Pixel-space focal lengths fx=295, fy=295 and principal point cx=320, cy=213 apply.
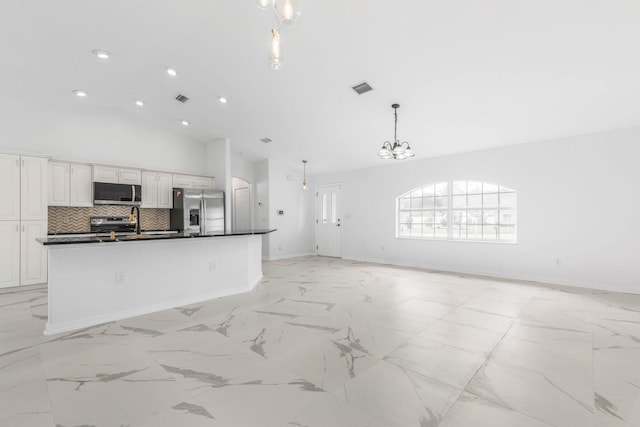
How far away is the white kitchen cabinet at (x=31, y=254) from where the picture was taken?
5172 mm

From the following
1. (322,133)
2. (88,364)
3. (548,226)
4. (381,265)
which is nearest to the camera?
(88,364)

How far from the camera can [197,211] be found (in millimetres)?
6656

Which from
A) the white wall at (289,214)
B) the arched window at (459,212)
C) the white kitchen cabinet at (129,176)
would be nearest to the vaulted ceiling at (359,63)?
the arched window at (459,212)

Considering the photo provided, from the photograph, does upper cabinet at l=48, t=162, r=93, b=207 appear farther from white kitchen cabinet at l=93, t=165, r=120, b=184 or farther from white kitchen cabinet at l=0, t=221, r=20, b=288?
white kitchen cabinet at l=0, t=221, r=20, b=288

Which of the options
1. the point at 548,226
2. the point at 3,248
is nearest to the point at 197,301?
the point at 3,248

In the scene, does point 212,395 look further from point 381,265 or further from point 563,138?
point 563,138

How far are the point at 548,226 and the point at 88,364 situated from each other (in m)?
6.84

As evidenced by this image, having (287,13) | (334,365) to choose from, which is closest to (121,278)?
(334,365)

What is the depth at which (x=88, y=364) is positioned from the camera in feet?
8.04

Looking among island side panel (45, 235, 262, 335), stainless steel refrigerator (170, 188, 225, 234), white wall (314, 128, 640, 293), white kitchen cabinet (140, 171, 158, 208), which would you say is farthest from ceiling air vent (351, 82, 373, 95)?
white kitchen cabinet (140, 171, 158, 208)

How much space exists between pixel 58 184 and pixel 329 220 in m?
6.36

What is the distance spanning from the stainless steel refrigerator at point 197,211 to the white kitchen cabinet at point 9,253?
2.57 m

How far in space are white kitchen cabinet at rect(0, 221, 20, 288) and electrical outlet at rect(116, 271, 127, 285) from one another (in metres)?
3.15

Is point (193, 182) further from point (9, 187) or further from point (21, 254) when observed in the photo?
point (21, 254)
